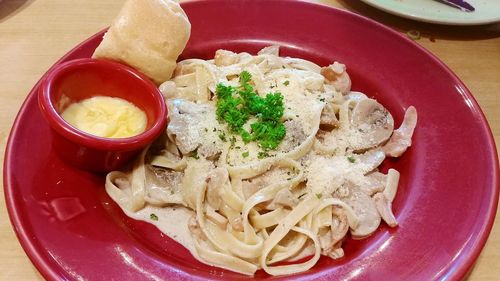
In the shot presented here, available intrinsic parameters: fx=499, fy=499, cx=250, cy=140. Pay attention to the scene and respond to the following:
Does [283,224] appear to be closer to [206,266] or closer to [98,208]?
[206,266]

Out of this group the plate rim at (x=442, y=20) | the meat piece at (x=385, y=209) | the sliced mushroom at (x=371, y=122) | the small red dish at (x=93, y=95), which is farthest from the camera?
the plate rim at (x=442, y=20)

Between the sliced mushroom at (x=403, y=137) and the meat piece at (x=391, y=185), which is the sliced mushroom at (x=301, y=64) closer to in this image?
the sliced mushroom at (x=403, y=137)

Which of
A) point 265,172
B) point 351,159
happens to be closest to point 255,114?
point 265,172

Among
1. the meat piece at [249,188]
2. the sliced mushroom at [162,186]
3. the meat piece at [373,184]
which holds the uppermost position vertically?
the meat piece at [373,184]

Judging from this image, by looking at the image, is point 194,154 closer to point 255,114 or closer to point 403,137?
point 255,114

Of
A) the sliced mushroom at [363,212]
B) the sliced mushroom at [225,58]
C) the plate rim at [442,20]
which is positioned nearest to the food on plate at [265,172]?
the sliced mushroom at [363,212]

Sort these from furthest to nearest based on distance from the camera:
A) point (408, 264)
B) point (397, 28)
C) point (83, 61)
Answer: point (397, 28), point (83, 61), point (408, 264)

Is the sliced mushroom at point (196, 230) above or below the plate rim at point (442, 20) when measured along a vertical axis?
below

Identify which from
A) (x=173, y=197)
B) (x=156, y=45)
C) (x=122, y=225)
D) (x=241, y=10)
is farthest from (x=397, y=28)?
(x=122, y=225)
